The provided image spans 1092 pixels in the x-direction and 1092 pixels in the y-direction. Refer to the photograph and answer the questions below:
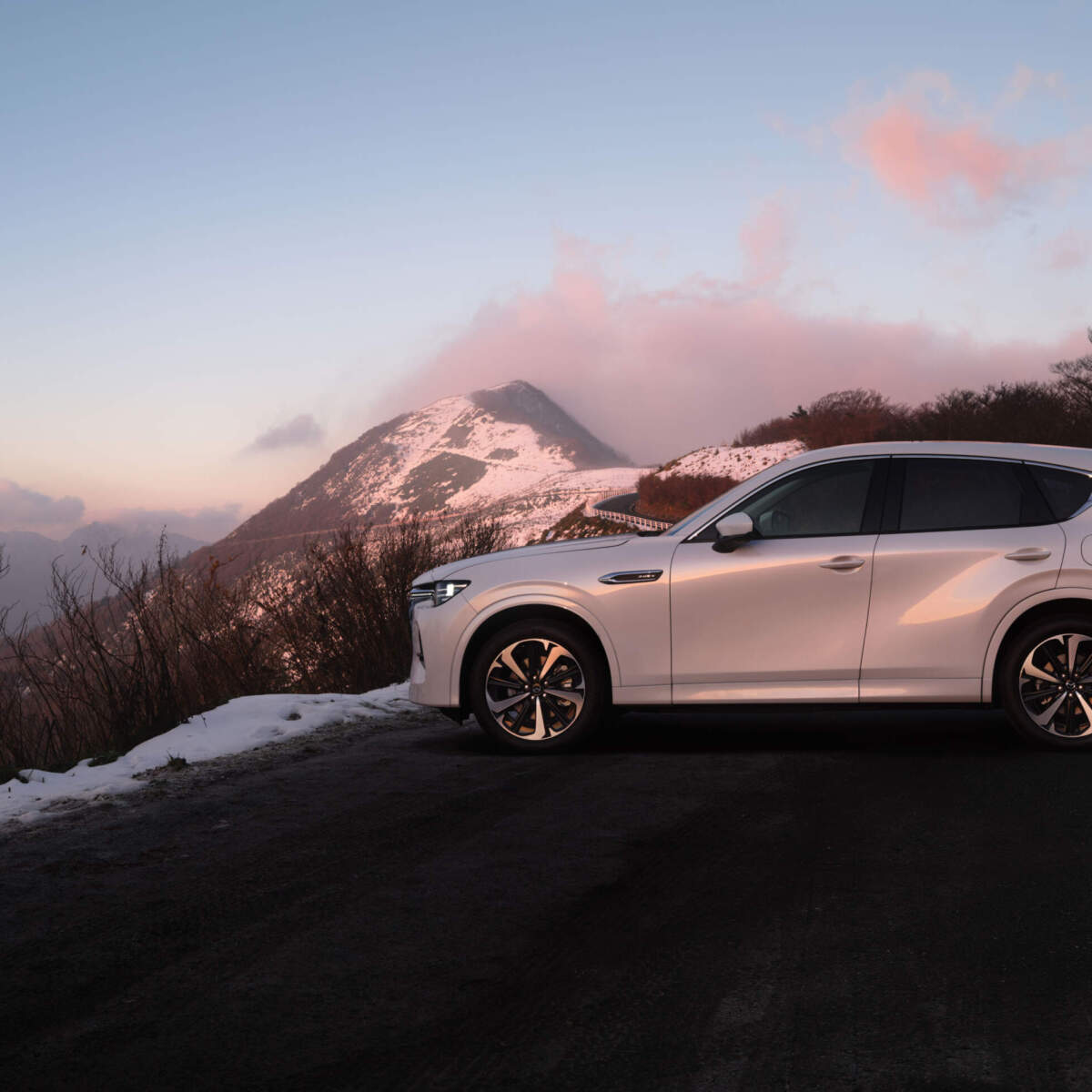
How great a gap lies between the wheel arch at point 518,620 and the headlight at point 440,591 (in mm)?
247

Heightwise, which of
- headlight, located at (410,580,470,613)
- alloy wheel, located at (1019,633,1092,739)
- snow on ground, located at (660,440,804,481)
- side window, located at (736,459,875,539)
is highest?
snow on ground, located at (660,440,804,481)

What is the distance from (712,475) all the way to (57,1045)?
283 ft

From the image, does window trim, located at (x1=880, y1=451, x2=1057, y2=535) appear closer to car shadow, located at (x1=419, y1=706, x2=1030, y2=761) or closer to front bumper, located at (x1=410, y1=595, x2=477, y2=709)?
car shadow, located at (x1=419, y1=706, x2=1030, y2=761)

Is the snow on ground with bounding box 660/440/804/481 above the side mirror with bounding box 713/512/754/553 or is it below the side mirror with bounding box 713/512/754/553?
above

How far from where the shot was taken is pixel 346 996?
142 inches

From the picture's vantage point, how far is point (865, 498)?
780cm

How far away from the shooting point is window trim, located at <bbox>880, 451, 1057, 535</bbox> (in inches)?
300

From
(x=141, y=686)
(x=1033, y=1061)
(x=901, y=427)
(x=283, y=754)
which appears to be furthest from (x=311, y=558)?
(x=901, y=427)

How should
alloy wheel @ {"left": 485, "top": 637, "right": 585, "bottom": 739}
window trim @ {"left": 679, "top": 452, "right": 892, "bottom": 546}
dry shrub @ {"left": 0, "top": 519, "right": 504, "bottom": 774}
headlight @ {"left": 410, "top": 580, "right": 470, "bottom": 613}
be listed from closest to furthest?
window trim @ {"left": 679, "top": 452, "right": 892, "bottom": 546} < alloy wheel @ {"left": 485, "top": 637, "right": 585, "bottom": 739} < headlight @ {"left": 410, "top": 580, "right": 470, "bottom": 613} < dry shrub @ {"left": 0, "top": 519, "right": 504, "bottom": 774}

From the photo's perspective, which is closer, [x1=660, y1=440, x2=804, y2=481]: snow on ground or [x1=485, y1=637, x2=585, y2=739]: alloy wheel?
[x1=485, y1=637, x2=585, y2=739]: alloy wheel

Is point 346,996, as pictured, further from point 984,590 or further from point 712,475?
point 712,475

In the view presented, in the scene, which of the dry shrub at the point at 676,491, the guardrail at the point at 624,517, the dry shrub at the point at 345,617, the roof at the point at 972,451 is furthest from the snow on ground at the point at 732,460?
the roof at the point at 972,451

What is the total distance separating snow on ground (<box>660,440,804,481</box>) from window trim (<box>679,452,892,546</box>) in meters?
77.5

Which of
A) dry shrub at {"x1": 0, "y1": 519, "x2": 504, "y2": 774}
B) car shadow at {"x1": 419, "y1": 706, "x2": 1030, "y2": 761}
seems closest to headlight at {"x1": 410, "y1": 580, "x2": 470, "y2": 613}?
car shadow at {"x1": 419, "y1": 706, "x2": 1030, "y2": 761}
